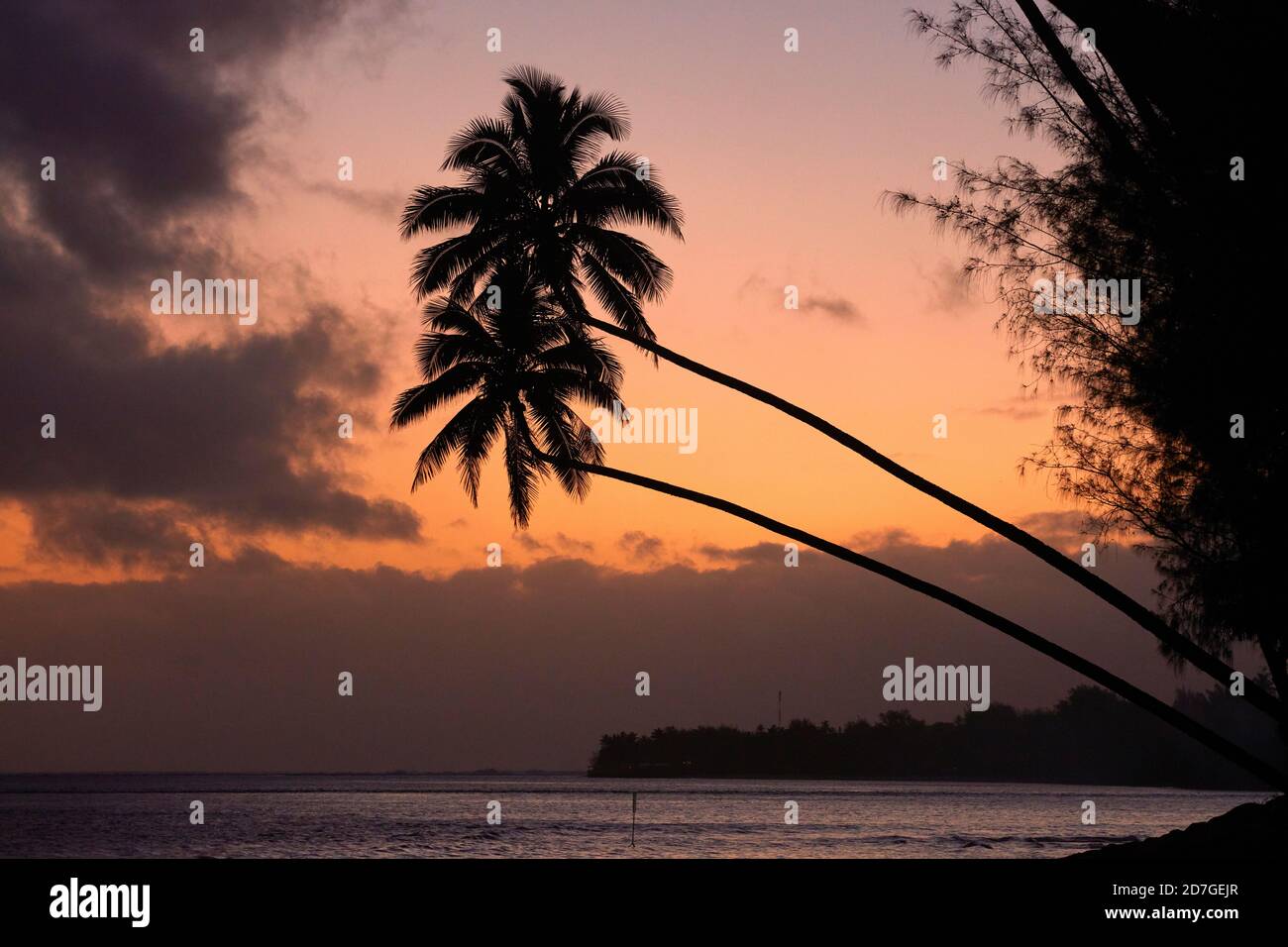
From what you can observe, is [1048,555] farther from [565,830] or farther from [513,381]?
[565,830]

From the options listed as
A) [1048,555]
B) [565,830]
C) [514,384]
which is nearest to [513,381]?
[514,384]

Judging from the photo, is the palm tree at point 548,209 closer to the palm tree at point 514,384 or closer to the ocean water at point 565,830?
the palm tree at point 514,384

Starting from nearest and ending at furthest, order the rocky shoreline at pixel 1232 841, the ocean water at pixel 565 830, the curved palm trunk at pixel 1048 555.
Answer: the curved palm trunk at pixel 1048 555 → the rocky shoreline at pixel 1232 841 → the ocean water at pixel 565 830

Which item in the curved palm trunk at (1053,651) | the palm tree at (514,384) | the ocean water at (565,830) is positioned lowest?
the ocean water at (565,830)

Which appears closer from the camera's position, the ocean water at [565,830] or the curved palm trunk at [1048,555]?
the curved palm trunk at [1048,555]

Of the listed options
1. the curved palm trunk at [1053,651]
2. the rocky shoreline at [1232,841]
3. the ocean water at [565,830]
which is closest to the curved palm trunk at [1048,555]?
the curved palm trunk at [1053,651]

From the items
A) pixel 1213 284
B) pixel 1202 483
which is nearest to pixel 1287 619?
pixel 1202 483

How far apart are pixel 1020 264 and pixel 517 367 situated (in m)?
8.22

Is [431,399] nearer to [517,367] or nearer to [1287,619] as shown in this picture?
[517,367]

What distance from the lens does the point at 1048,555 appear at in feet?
42.2

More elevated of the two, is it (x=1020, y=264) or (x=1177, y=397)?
(x=1020, y=264)

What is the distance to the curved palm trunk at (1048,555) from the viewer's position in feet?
41.2
